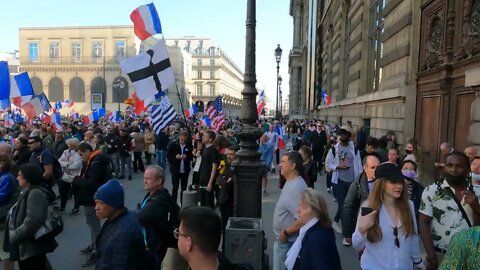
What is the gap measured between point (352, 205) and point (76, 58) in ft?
259

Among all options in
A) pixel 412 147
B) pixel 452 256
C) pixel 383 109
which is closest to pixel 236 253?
pixel 452 256

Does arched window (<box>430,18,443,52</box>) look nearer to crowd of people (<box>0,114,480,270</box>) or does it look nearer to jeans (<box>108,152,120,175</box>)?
crowd of people (<box>0,114,480,270</box>)

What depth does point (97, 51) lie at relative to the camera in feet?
244

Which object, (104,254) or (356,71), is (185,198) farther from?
(356,71)

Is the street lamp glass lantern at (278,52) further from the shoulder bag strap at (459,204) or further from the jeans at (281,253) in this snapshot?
the shoulder bag strap at (459,204)

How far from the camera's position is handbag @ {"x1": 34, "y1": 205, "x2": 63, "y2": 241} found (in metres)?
4.12

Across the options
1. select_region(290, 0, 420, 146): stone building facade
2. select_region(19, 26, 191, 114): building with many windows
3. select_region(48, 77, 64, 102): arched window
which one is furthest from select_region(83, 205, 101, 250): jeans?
select_region(48, 77, 64, 102): arched window

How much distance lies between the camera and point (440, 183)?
11.5 feet

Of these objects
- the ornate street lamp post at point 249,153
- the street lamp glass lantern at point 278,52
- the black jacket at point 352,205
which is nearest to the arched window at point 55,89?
the street lamp glass lantern at point 278,52

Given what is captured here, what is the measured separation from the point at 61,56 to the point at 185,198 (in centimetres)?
7749

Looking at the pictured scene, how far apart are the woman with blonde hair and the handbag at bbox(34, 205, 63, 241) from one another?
104 inches

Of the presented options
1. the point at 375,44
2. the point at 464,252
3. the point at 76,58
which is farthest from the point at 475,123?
the point at 76,58

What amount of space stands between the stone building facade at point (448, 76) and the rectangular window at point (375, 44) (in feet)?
14.2

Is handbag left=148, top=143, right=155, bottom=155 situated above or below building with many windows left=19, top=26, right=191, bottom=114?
below
